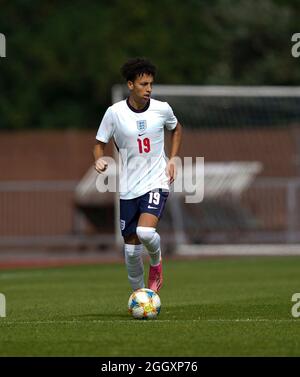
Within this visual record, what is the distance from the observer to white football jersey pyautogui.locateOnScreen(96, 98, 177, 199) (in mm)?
13055

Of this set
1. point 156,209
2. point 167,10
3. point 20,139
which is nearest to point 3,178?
point 20,139

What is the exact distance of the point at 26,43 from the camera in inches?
1789

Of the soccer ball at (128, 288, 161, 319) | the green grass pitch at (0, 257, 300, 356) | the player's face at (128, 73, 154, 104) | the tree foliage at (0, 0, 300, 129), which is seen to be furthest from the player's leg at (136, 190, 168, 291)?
the tree foliage at (0, 0, 300, 129)

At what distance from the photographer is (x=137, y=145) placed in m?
13.1

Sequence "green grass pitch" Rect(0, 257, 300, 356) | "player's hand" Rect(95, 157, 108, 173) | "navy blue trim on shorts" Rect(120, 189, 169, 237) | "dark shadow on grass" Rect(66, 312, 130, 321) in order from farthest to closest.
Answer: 1. "navy blue trim on shorts" Rect(120, 189, 169, 237)
2. "player's hand" Rect(95, 157, 108, 173)
3. "dark shadow on grass" Rect(66, 312, 130, 321)
4. "green grass pitch" Rect(0, 257, 300, 356)

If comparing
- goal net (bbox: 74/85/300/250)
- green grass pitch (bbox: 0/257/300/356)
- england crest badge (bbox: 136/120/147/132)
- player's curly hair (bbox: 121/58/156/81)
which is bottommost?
green grass pitch (bbox: 0/257/300/356)

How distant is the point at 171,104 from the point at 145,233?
16.9 m

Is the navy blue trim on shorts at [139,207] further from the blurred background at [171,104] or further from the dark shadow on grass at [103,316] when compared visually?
the blurred background at [171,104]

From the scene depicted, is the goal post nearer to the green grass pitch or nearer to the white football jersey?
the green grass pitch

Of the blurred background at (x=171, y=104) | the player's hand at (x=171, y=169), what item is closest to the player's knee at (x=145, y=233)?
the player's hand at (x=171, y=169)

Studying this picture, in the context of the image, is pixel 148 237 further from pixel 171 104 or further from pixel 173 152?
pixel 171 104

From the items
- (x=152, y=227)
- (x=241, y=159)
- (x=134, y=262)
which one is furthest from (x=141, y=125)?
(x=241, y=159)

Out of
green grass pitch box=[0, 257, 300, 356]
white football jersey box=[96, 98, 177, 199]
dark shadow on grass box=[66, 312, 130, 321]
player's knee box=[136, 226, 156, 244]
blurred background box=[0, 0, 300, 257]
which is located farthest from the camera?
blurred background box=[0, 0, 300, 257]
